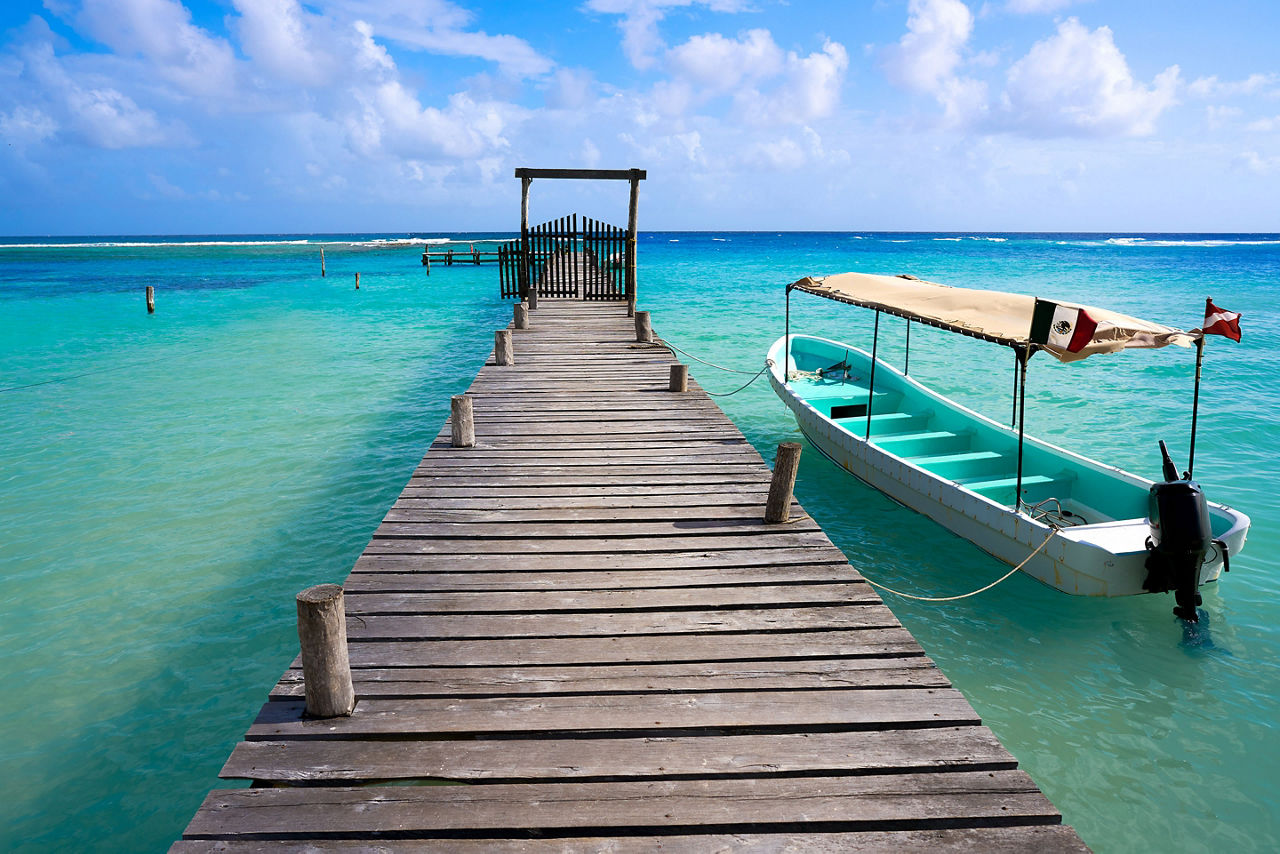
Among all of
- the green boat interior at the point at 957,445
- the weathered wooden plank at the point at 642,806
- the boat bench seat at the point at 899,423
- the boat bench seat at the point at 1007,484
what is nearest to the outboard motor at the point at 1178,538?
the green boat interior at the point at 957,445

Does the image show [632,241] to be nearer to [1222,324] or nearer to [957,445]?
[957,445]

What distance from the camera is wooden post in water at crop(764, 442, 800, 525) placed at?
600cm

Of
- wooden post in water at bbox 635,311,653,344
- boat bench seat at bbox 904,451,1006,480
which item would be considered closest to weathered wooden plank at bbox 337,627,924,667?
boat bench seat at bbox 904,451,1006,480

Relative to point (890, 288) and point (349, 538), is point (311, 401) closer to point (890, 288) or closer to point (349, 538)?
point (349, 538)

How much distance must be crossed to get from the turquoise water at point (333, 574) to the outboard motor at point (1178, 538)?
62 cm

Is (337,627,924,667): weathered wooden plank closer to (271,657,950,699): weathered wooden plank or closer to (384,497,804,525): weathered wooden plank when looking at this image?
(271,657,950,699): weathered wooden plank

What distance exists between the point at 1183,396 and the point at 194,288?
5072 centimetres

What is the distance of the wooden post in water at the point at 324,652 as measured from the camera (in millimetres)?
3570

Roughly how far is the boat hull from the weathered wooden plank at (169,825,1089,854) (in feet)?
14.5

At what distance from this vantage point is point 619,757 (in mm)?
3482

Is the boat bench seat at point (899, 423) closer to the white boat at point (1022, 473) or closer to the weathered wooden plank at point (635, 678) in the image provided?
the white boat at point (1022, 473)

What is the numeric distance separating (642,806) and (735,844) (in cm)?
44

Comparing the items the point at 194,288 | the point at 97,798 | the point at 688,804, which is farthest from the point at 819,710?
the point at 194,288

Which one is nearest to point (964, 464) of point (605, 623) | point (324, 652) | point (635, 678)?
point (605, 623)
